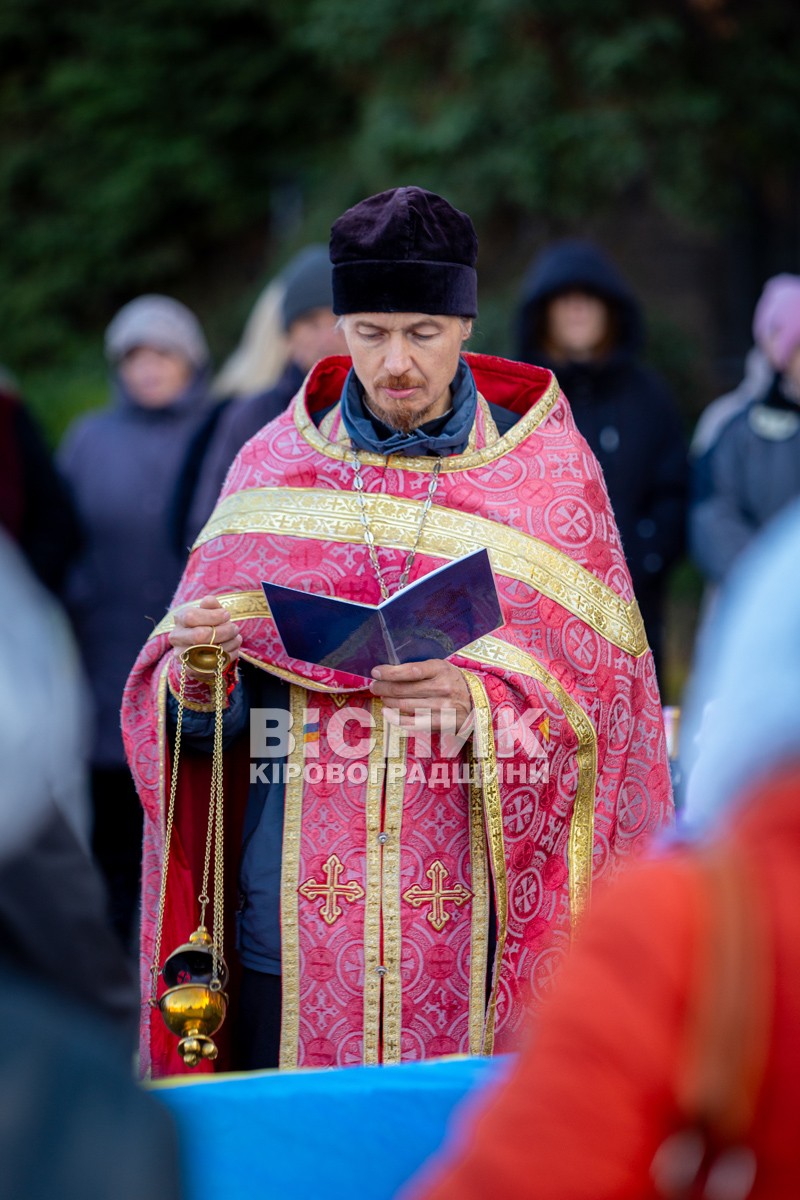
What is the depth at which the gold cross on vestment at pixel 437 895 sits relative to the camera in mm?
3113

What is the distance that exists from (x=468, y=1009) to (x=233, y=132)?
1170 centimetres

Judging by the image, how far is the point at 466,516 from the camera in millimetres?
3230

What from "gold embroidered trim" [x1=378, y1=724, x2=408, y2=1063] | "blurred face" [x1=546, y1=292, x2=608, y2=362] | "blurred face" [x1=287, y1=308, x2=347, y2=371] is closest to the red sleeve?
"gold embroidered trim" [x1=378, y1=724, x2=408, y2=1063]

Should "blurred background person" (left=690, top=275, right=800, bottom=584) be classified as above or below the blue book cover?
above

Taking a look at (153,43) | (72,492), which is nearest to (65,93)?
(153,43)

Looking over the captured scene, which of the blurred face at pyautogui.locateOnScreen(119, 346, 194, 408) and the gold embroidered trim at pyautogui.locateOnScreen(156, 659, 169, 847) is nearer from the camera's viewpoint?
the gold embroidered trim at pyautogui.locateOnScreen(156, 659, 169, 847)

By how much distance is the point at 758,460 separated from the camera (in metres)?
6.14

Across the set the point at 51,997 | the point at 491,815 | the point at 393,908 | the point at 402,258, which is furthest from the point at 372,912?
the point at 51,997

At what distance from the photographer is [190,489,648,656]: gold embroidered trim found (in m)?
3.21

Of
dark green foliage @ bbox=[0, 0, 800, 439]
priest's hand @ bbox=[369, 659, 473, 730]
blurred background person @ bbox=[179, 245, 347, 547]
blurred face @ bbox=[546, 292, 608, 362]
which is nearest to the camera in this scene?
priest's hand @ bbox=[369, 659, 473, 730]

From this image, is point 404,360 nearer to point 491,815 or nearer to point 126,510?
point 491,815

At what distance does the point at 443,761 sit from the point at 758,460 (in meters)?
3.38

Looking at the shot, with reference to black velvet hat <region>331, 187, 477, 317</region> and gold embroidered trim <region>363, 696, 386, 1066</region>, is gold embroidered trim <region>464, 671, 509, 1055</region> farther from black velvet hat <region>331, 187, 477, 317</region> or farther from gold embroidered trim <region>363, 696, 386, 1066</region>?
black velvet hat <region>331, 187, 477, 317</region>

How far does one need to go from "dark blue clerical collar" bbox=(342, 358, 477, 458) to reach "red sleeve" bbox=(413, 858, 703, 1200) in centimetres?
195
